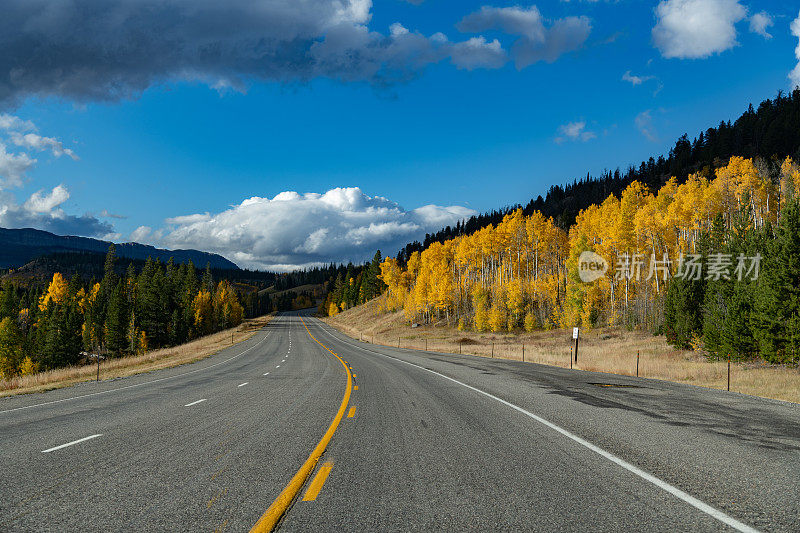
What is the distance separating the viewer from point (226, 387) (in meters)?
15.2

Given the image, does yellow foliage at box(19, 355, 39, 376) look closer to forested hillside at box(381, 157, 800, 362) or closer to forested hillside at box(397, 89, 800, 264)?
forested hillside at box(381, 157, 800, 362)

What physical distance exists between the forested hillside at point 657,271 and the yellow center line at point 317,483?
25176mm

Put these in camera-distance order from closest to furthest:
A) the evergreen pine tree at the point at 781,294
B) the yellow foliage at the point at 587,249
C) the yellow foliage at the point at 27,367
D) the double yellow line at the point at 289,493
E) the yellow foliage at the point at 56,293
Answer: the double yellow line at the point at 289,493
the evergreen pine tree at the point at 781,294
the yellow foliage at the point at 27,367
the yellow foliage at the point at 587,249
the yellow foliage at the point at 56,293

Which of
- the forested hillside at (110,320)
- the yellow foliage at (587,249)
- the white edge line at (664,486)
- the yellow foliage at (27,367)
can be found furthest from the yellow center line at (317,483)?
the yellow foliage at (27,367)

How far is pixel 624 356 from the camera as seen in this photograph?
33.0m

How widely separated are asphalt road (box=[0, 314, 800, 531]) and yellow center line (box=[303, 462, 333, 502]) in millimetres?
32

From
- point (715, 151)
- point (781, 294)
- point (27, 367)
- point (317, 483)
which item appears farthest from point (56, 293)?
point (715, 151)

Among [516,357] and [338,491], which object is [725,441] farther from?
[516,357]

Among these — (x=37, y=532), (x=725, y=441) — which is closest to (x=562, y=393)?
(x=725, y=441)

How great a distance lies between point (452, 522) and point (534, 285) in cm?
6590

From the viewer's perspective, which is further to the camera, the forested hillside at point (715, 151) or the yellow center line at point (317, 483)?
the forested hillside at point (715, 151)

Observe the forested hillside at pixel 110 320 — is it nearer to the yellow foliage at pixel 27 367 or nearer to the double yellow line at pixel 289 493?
the yellow foliage at pixel 27 367

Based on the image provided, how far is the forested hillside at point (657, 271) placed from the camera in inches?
915

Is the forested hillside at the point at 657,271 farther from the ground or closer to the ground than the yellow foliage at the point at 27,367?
farther from the ground
